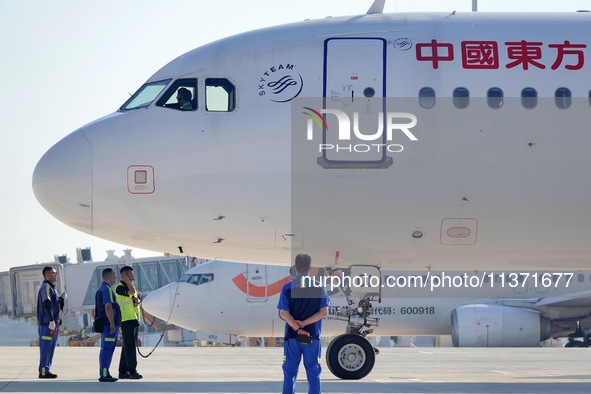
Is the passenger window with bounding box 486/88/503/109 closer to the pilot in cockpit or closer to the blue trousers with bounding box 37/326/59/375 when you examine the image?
the pilot in cockpit

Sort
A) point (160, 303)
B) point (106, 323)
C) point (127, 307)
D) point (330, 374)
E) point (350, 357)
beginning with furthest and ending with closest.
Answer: point (160, 303) < point (330, 374) < point (127, 307) < point (350, 357) < point (106, 323)

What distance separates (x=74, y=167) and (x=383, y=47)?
494 cm

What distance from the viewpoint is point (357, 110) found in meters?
16.9

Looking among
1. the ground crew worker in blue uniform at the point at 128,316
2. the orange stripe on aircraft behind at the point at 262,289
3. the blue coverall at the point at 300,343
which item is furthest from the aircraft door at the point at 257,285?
the blue coverall at the point at 300,343

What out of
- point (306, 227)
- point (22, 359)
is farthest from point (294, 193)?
point (22, 359)

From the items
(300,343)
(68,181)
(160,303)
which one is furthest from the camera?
(160,303)

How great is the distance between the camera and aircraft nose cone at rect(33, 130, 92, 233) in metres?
17.1

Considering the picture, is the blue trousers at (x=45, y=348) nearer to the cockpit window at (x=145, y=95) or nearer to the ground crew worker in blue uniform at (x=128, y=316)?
the ground crew worker in blue uniform at (x=128, y=316)

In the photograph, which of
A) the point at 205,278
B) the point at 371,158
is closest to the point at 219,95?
the point at 371,158

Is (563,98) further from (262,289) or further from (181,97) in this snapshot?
(262,289)

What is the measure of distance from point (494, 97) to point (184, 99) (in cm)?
465

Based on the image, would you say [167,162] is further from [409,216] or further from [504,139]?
[504,139]

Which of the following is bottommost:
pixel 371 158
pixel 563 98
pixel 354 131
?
pixel 371 158

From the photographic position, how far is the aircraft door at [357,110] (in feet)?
55.4
